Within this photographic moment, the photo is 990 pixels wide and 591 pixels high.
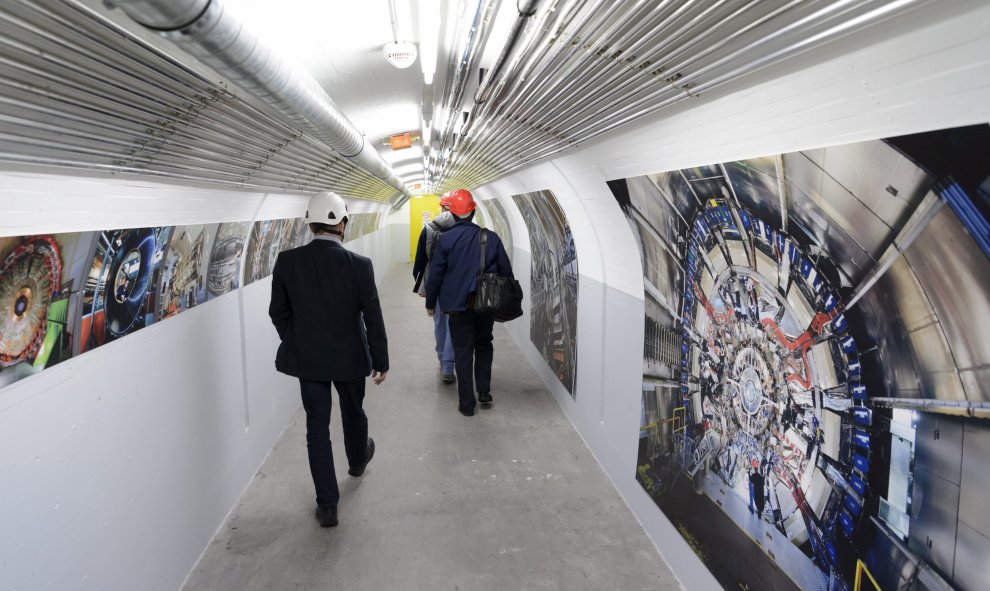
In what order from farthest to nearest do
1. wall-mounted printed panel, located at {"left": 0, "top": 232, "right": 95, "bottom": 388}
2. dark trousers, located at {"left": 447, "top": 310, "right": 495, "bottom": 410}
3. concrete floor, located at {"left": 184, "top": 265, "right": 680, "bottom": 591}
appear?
dark trousers, located at {"left": 447, "top": 310, "right": 495, "bottom": 410} < concrete floor, located at {"left": 184, "top": 265, "right": 680, "bottom": 591} < wall-mounted printed panel, located at {"left": 0, "top": 232, "right": 95, "bottom": 388}

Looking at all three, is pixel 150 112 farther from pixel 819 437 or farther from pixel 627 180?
pixel 819 437

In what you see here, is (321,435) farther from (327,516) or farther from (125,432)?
(125,432)

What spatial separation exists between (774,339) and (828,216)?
Result: 58 centimetres

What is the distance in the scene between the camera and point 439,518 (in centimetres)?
363

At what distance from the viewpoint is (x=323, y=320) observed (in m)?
3.51

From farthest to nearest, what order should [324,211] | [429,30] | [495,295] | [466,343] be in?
[466,343]
[495,295]
[324,211]
[429,30]

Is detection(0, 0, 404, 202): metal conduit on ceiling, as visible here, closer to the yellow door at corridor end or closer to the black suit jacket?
the black suit jacket

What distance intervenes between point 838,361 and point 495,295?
3676 millimetres

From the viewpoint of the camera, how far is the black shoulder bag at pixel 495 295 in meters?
5.25

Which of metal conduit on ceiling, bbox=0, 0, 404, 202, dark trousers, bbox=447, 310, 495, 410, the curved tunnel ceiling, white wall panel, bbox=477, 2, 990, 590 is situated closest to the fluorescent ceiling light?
the curved tunnel ceiling

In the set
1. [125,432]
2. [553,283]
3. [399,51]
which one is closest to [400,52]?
[399,51]

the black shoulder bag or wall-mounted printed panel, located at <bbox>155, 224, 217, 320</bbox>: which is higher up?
wall-mounted printed panel, located at <bbox>155, 224, 217, 320</bbox>

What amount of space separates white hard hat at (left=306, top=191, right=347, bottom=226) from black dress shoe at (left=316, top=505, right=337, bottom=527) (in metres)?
1.80

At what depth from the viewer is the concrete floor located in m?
3.06
